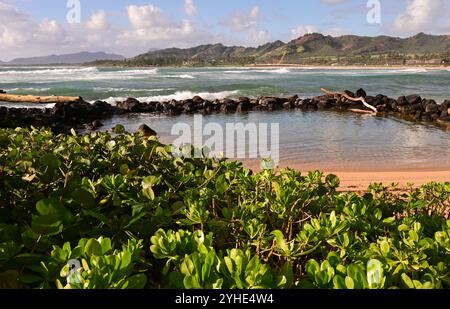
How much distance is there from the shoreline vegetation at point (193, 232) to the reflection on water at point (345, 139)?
250 inches

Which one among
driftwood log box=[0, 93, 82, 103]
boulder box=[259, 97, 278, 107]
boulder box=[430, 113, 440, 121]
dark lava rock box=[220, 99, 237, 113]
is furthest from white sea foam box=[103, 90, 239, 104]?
boulder box=[430, 113, 440, 121]

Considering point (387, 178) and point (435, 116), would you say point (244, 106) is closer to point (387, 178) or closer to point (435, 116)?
point (435, 116)

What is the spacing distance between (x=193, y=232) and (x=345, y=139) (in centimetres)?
1071

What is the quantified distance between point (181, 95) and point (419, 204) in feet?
77.5

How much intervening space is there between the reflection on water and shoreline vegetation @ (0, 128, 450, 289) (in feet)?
20.8

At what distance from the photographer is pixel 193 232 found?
52.9 inches

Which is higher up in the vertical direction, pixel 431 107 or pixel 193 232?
pixel 193 232

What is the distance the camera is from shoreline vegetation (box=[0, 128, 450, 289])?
3.34ft

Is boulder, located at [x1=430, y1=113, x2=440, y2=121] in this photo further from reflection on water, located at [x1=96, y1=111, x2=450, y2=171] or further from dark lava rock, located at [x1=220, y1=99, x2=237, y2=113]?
dark lava rock, located at [x1=220, y1=99, x2=237, y2=113]


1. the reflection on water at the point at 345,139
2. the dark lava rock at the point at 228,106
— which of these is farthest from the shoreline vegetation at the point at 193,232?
the dark lava rock at the point at 228,106

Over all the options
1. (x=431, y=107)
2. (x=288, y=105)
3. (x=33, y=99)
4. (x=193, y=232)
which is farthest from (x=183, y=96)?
(x=193, y=232)
